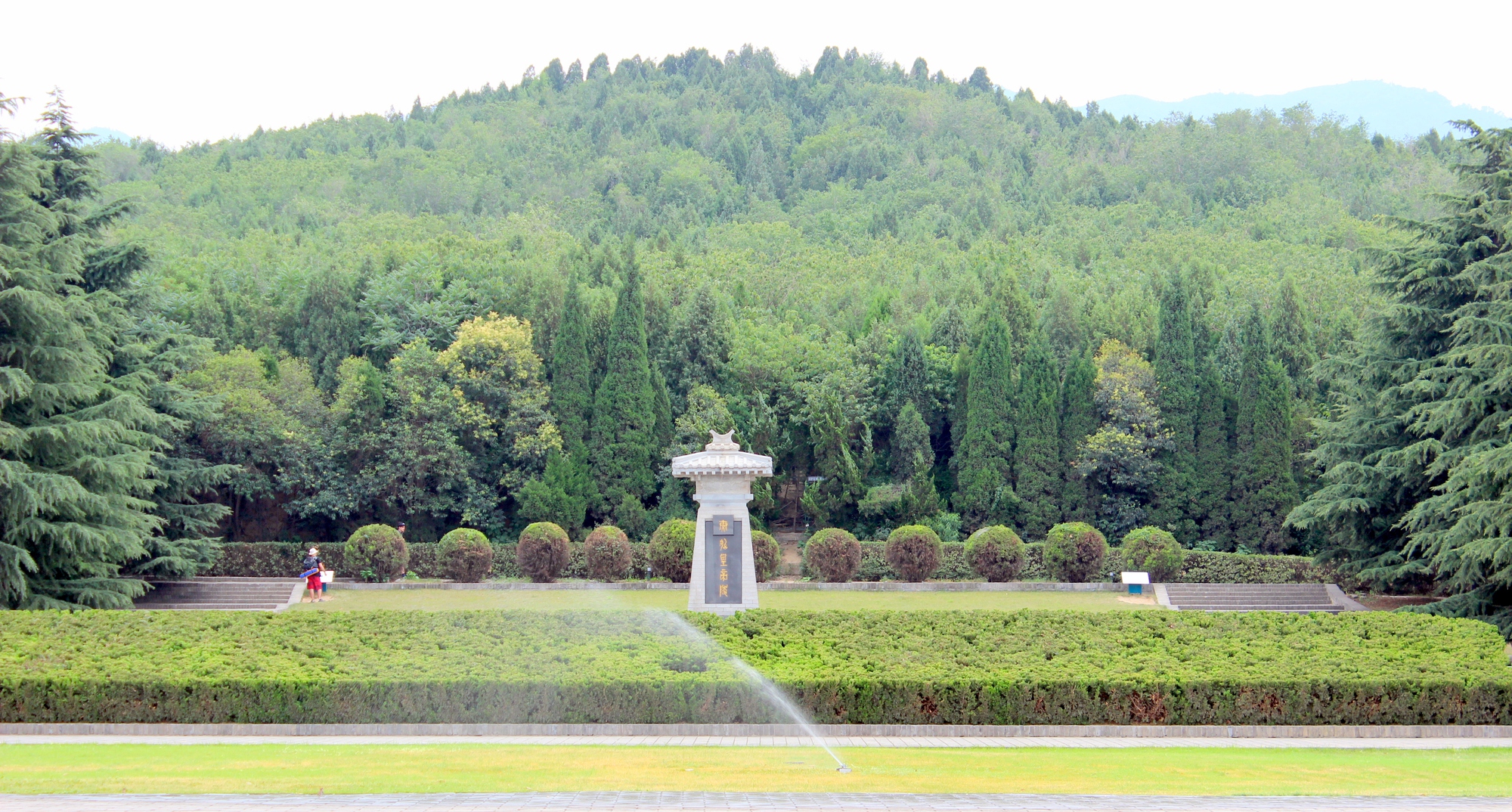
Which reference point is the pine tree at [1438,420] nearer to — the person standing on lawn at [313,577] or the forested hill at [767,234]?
the forested hill at [767,234]

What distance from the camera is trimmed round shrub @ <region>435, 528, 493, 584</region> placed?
30.0 metres

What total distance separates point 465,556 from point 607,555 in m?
3.20

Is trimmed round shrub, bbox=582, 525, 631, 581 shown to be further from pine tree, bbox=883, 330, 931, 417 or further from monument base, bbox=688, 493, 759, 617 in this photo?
pine tree, bbox=883, 330, 931, 417

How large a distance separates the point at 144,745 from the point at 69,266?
43.6 ft

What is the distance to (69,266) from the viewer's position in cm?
2378

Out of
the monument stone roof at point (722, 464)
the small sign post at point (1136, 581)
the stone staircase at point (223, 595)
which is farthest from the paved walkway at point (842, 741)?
the small sign post at point (1136, 581)

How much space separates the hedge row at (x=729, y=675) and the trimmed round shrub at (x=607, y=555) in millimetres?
12676

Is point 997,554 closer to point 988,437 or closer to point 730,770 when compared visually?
point 988,437

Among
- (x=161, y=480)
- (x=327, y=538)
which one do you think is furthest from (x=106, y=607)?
(x=327, y=538)

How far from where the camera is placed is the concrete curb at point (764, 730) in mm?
14727

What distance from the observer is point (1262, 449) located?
36062mm

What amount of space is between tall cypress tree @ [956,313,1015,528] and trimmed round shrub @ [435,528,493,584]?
45.9ft

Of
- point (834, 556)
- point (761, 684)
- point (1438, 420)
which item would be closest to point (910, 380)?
point (834, 556)

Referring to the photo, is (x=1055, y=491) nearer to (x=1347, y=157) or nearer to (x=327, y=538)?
(x=327, y=538)
